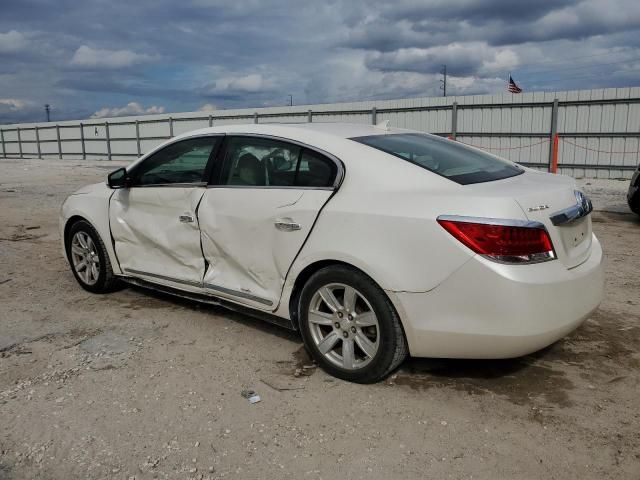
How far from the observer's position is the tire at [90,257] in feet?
16.1

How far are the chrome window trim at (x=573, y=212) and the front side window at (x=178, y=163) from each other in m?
2.35

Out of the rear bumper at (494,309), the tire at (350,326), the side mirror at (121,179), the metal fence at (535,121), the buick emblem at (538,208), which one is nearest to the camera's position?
the rear bumper at (494,309)

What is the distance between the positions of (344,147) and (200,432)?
1.81 metres

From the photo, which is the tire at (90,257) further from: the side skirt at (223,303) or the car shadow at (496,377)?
the car shadow at (496,377)

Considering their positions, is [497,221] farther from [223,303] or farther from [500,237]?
[223,303]

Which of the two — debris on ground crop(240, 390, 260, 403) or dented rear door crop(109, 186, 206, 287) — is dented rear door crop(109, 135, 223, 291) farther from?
debris on ground crop(240, 390, 260, 403)

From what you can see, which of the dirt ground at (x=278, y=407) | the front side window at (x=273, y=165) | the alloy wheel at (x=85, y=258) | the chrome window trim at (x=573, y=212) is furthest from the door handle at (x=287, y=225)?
the alloy wheel at (x=85, y=258)

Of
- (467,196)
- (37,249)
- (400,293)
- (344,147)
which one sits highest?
(344,147)

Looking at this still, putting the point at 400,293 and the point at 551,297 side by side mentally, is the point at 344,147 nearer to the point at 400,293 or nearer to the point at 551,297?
the point at 400,293

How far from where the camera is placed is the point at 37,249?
23.5ft

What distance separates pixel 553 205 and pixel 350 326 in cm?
129

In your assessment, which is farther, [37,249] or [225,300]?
[37,249]

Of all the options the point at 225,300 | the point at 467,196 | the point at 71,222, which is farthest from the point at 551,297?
the point at 71,222

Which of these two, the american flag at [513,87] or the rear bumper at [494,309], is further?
the american flag at [513,87]
